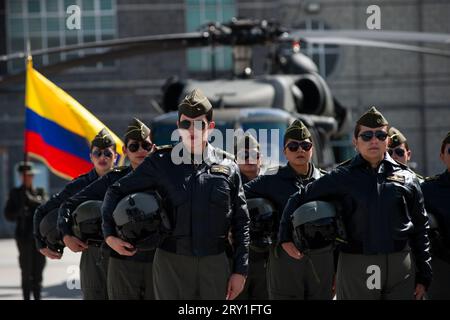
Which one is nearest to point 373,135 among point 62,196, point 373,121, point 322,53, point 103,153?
point 373,121

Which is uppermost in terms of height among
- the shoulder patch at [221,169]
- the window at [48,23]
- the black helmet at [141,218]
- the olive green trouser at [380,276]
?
the window at [48,23]

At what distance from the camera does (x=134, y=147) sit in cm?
708

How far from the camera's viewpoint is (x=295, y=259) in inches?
269

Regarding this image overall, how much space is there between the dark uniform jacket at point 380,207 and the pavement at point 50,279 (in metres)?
3.28

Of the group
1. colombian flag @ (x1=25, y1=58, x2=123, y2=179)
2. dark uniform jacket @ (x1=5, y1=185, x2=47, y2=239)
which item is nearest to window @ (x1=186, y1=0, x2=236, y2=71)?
dark uniform jacket @ (x1=5, y1=185, x2=47, y2=239)

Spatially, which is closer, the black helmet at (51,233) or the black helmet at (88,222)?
the black helmet at (88,222)

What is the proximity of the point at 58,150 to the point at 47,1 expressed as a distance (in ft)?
57.4

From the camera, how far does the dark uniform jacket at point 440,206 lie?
6.63m

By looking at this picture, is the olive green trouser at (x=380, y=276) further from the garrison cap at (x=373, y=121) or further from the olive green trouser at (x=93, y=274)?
the olive green trouser at (x=93, y=274)

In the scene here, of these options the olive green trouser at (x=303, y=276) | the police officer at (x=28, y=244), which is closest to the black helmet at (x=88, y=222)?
the olive green trouser at (x=303, y=276)

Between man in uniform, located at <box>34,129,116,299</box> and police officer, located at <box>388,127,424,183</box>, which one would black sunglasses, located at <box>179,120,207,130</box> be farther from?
police officer, located at <box>388,127,424,183</box>

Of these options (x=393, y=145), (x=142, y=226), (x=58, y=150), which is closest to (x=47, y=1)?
(x=58, y=150)

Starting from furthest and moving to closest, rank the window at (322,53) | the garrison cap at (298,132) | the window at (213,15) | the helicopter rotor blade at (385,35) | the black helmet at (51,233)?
the window at (322,53)
the window at (213,15)
the helicopter rotor blade at (385,35)
the black helmet at (51,233)
the garrison cap at (298,132)

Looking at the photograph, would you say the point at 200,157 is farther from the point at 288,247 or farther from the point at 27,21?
the point at 27,21
